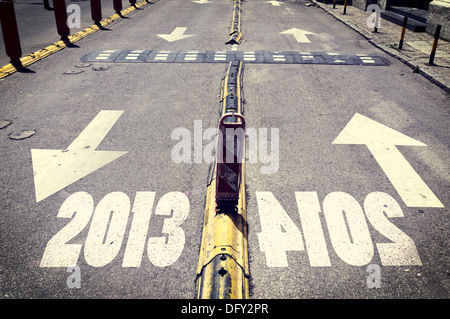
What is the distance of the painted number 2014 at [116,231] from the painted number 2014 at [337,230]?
3.28 ft

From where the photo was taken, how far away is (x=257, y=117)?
22.9ft

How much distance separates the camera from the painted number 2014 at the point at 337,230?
3.81m

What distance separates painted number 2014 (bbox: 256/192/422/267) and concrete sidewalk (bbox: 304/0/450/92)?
214 inches

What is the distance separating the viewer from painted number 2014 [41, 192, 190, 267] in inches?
148

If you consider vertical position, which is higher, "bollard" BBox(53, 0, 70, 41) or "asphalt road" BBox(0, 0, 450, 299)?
"bollard" BBox(53, 0, 70, 41)

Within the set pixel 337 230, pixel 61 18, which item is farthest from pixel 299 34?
pixel 337 230

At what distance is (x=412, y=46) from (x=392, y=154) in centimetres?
794

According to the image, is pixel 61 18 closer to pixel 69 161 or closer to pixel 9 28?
pixel 9 28

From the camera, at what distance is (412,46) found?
11.9 m

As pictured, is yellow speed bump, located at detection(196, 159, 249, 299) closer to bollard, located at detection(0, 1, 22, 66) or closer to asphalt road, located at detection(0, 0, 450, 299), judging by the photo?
asphalt road, located at detection(0, 0, 450, 299)

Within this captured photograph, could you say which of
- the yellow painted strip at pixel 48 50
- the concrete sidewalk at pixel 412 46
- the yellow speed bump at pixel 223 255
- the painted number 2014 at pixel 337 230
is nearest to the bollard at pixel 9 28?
the yellow painted strip at pixel 48 50

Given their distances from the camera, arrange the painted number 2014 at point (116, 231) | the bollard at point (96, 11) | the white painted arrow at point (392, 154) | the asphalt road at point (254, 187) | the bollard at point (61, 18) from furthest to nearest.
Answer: the bollard at point (96, 11)
the bollard at point (61, 18)
the white painted arrow at point (392, 154)
the painted number 2014 at point (116, 231)
the asphalt road at point (254, 187)

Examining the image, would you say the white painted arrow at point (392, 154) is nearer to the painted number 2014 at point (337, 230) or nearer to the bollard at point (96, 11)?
the painted number 2014 at point (337, 230)

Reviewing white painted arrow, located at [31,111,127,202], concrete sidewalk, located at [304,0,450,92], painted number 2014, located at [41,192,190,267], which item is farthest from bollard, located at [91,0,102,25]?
painted number 2014, located at [41,192,190,267]
